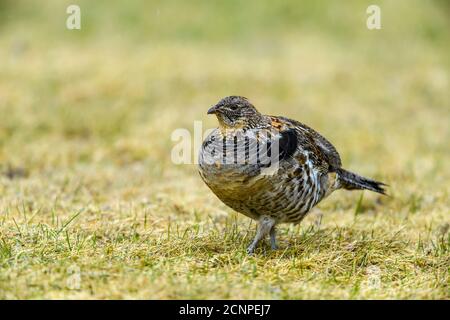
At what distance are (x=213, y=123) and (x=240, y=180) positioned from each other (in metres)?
5.56

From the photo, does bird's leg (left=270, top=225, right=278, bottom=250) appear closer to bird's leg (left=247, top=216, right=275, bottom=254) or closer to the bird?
the bird

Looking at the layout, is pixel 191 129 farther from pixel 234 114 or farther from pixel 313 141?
pixel 234 114

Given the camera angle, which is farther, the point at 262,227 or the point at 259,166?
the point at 262,227

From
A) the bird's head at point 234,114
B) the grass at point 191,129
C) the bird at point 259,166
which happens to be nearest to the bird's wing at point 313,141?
the bird at point 259,166

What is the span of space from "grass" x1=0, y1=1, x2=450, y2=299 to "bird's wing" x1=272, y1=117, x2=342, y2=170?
0.57 m

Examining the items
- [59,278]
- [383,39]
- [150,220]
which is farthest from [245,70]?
[59,278]

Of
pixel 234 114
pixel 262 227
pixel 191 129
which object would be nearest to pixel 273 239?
pixel 262 227

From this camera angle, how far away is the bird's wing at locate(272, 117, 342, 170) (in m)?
5.47

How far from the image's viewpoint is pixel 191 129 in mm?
9875

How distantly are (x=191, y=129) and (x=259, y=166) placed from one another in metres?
5.10

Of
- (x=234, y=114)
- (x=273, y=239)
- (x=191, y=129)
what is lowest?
(x=273, y=239)

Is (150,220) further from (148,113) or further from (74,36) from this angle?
(74,36)

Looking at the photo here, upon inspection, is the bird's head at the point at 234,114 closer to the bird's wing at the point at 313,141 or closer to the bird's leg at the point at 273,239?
the bird's wing at the point at 313,141

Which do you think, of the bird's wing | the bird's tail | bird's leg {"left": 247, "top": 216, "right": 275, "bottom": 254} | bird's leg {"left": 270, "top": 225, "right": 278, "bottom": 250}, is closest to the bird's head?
the bird's wing
